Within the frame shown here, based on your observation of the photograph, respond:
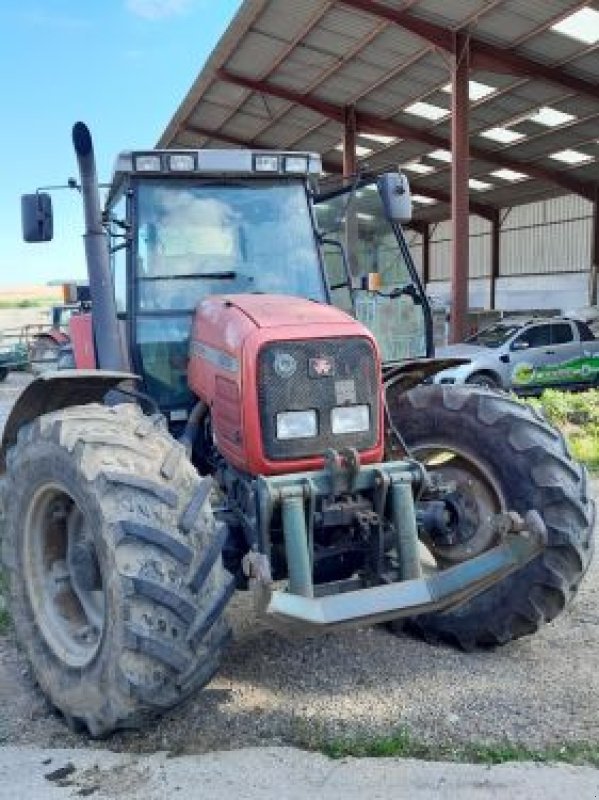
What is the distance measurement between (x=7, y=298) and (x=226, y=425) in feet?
228

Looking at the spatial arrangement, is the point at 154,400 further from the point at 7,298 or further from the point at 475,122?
the point at 7,298

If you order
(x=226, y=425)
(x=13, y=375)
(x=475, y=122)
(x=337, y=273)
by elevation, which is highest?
(x=475, y=122)

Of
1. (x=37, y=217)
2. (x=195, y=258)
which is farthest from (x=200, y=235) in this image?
(x=37, y=217)

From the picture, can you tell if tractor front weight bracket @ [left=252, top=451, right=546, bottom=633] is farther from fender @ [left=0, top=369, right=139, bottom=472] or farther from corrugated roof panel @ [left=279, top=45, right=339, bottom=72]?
corrugated roof panel @ [left=279, top=45, right=339, bottom=72]

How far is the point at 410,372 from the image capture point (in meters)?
4.93

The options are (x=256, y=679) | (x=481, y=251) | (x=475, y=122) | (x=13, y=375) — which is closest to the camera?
(x=256, y=679)

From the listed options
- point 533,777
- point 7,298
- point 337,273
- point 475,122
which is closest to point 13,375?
point 475,122

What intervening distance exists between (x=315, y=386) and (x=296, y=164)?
66.8 inches

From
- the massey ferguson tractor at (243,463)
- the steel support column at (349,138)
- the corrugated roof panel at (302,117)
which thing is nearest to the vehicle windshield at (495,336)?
the steel support column at (349,138)

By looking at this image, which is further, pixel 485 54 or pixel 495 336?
pixel 495 336

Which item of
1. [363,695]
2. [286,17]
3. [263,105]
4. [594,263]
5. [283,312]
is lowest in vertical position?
[363,695]

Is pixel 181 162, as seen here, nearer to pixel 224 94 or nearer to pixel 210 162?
pixel 210 162

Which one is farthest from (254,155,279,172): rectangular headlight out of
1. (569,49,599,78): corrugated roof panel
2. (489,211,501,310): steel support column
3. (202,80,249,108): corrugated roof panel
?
(489,211,501,310): steel support column

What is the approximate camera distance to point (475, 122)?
21.4 meters
